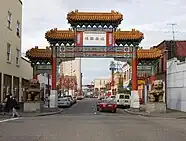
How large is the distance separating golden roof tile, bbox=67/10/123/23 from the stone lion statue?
9.92 metres

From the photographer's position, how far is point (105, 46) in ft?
143

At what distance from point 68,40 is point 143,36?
26.2ft

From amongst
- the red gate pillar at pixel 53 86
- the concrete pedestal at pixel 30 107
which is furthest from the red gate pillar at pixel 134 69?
the concrete pedestal at pixel 30 107

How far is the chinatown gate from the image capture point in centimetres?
4344

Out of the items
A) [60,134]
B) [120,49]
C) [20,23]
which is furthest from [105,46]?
[60,134]

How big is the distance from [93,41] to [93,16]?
2703 mm

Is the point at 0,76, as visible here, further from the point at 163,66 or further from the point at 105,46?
the point at 163,66

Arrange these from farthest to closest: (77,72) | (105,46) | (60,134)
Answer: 1. (77,72)
2. (105,46)
3. (60,134)

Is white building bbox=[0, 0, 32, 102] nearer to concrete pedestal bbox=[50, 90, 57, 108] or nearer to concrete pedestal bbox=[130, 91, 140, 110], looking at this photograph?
concrete pedestal bbox=[50, 90, 57, 108]

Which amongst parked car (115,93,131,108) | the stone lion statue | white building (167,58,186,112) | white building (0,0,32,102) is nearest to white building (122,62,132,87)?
parked car (115,93,131,108)

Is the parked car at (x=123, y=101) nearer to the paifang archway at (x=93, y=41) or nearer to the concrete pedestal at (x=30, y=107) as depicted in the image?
the paifang archway at (x=93, y=41)

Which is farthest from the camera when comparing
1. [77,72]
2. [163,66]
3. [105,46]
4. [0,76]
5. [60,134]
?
[77,72]

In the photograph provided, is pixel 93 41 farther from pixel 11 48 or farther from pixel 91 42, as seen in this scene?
pixel 11 48

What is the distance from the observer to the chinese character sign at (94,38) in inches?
1710
